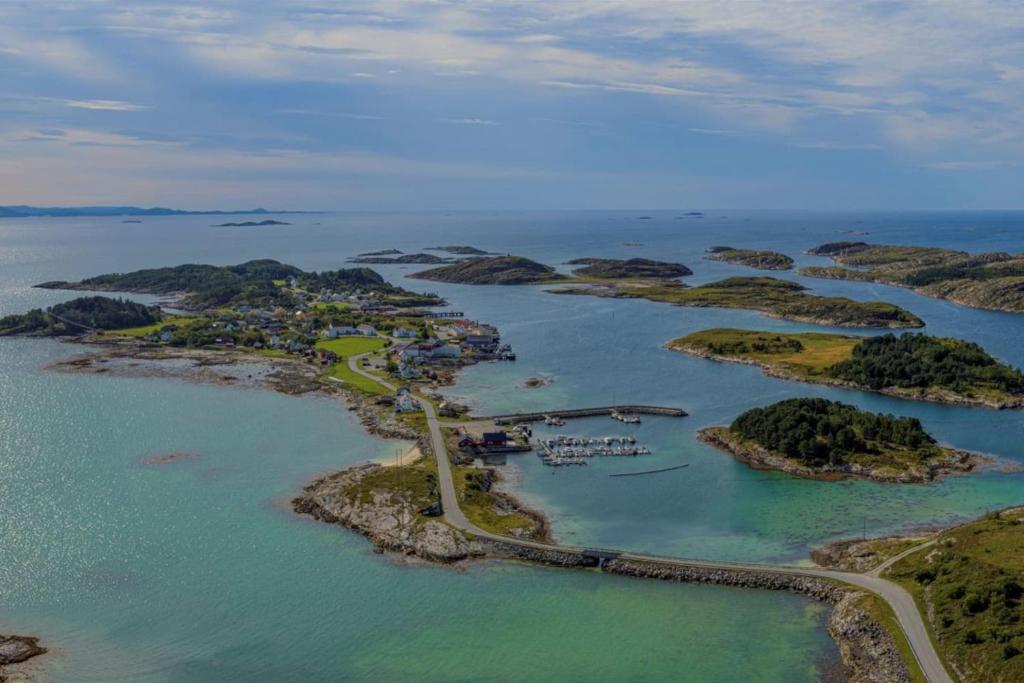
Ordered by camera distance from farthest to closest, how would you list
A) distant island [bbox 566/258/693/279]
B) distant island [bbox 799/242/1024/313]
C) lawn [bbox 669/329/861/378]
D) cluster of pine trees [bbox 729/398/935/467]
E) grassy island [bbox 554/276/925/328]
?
distant island [bbox 566/258/693/279] < distant island [bbox 799/242/1024/313] < grassy island [bbox 554/276/925/328] < lawn [bbox 669/329/861/378] < cluster of pine trees [bbox 729/398/935/467]

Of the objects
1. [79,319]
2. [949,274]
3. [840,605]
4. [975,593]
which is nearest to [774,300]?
[949,274]

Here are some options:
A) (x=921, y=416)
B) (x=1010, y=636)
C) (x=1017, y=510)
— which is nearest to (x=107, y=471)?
(x=1010, y=636)

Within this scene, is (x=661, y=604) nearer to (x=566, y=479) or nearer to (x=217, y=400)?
(x=566, y=479)

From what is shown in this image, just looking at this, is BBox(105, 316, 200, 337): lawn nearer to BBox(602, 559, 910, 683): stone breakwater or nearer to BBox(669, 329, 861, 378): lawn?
BBox(669, 329, 861, 378): lawn

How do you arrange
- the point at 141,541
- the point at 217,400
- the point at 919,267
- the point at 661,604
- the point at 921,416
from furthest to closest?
1. the point at 919,267
2. the point at 217,400
3. the point at 921,416
4. the point at 141,541
5. the point at 661,604

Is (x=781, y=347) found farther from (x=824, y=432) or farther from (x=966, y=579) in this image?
(x=966, y=579)

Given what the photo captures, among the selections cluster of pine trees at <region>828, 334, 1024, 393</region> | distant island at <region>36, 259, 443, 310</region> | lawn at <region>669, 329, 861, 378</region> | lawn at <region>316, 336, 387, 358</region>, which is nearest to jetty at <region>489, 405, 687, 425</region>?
lawn at <region>669, 329, 861, 378</region>
